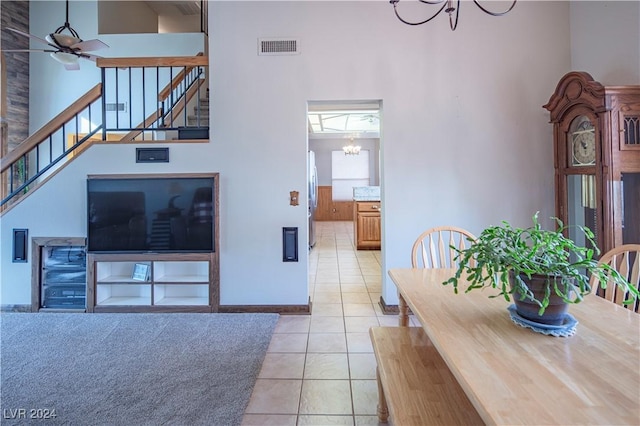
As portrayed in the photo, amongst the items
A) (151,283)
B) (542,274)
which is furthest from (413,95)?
(151,283)

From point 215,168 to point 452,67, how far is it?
2601 millimetres

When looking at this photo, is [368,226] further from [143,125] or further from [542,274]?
[542,274]

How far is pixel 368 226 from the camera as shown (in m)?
6.48

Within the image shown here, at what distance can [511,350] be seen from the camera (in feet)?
3.40

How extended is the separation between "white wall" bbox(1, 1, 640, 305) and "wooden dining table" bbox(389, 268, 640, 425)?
1.91m

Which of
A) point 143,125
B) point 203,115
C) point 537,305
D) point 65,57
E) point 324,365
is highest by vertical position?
point 65,57

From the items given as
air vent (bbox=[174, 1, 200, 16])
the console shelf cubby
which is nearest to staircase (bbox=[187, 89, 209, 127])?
the console shelf cubby

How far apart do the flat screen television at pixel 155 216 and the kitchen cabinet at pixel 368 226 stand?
151 inches

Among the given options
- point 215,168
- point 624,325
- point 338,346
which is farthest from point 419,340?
point 215,168

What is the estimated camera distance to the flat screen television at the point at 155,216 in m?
3.18

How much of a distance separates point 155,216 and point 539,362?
3.24m

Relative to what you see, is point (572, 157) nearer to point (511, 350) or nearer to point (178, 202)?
point (511, 350)

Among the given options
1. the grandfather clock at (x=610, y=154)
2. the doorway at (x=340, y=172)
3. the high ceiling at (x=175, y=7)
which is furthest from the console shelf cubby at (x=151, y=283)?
the doorway at (x=340, y=172)

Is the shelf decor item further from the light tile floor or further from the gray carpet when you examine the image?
the light tile floor
